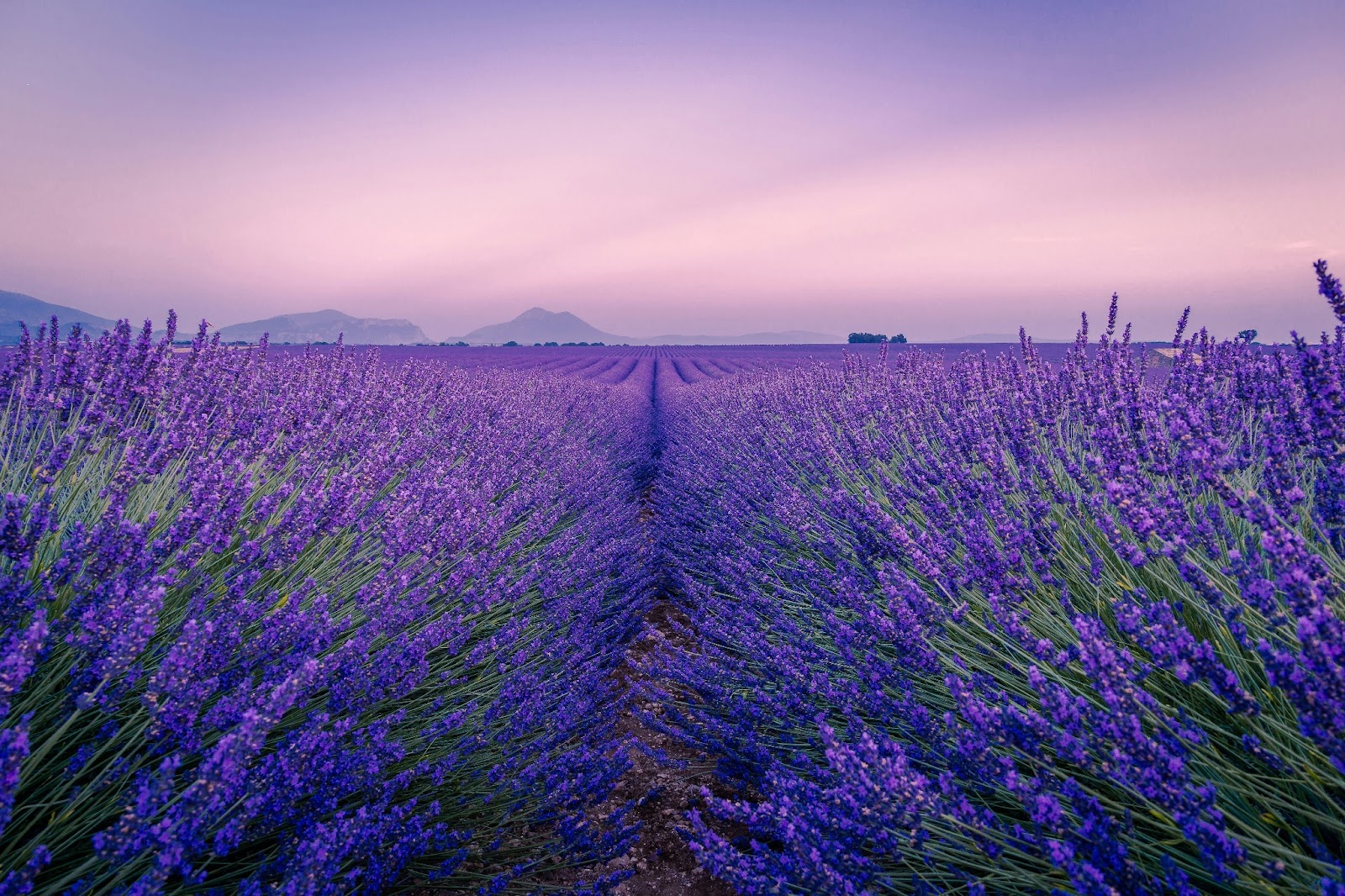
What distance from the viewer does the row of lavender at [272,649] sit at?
98 centimetres

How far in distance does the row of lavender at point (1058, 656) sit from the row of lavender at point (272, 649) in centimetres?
58

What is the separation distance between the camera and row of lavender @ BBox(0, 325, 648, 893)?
980 mm

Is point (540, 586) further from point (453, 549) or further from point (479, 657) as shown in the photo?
point (479, 657)

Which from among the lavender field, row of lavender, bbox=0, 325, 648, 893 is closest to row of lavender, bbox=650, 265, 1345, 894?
the lavender field

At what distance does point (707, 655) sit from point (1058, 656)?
4.73ft

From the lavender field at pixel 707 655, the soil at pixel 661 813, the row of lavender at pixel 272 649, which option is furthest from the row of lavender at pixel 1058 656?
the row of lavender at pixel 272 649

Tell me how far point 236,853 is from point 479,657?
68 centimetres

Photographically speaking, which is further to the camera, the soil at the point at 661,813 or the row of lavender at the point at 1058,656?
the soil at the point at 661,813

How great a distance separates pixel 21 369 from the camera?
2725 mm

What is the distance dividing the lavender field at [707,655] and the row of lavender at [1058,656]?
0.04 feet

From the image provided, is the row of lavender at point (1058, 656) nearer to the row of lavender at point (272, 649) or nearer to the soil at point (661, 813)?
the soil at point (661, 813)

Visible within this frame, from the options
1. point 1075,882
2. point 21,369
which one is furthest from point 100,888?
point 21,369

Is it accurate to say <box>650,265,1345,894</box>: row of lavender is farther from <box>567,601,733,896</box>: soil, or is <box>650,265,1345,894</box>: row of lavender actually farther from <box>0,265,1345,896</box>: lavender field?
<box>567,601,733,896</box>: soil

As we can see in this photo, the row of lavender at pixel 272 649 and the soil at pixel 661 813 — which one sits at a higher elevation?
the row of lavender at pixel 272 649
